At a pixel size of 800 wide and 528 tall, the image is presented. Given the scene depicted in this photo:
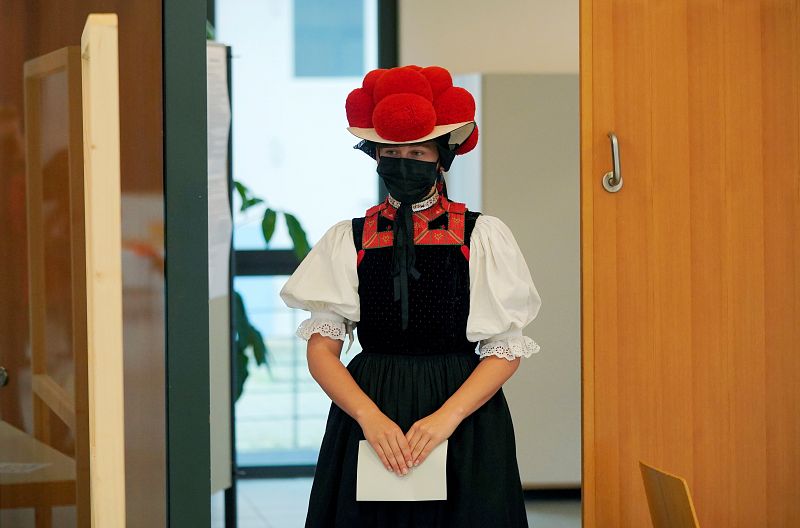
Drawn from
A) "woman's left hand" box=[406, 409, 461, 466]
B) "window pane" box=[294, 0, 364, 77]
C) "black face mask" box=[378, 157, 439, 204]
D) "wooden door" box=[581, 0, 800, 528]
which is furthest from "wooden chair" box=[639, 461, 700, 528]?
"window pane" box=[294, 0, 364, 77]

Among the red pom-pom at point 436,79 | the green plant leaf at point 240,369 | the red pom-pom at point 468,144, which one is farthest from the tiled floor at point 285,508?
the red pom-pom at point 436,79

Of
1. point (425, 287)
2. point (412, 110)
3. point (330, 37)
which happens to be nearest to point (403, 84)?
point (412, 110)

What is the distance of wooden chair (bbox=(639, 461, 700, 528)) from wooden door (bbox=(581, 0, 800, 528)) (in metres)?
0.12

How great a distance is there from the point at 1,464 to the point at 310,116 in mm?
2629

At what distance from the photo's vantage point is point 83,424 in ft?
4.49

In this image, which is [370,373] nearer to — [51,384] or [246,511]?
[51,384]

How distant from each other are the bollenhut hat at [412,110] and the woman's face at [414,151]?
2 centimetres

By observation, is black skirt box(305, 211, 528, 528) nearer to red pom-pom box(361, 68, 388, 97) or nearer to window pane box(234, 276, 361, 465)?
red pom-pom box(361, 68, 388, 97)

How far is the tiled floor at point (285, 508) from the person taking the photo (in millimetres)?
3172

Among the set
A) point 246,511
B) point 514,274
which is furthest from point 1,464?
point 246,511

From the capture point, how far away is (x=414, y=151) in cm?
166

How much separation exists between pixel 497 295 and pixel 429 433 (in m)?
0.26

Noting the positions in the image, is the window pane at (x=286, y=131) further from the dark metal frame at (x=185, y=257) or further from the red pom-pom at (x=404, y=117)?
the dark metal frame at (x=185, y=257)

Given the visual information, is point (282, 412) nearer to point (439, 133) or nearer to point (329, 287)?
point (329, 287)
